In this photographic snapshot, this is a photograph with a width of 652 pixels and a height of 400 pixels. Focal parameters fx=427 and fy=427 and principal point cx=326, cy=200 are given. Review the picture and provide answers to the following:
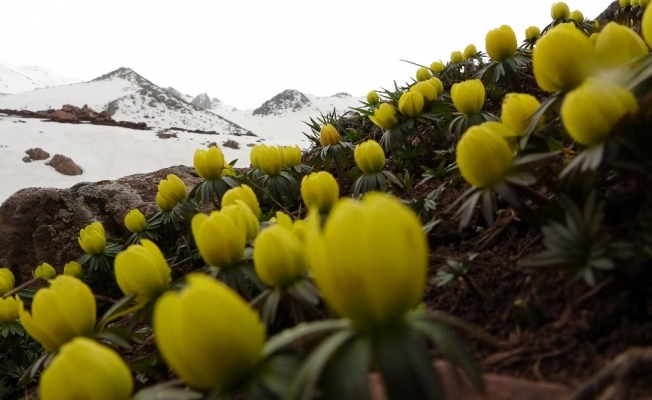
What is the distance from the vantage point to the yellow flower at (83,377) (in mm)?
614

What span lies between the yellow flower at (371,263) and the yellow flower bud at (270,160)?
5.62 ft

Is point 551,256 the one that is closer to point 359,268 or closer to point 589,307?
point 589,307

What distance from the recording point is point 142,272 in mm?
1038

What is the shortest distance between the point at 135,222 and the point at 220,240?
1.74 m

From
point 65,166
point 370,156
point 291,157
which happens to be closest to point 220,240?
point 370,156

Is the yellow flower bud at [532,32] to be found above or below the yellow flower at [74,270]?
above

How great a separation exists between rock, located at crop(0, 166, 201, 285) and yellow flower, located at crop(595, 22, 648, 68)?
2.80 m

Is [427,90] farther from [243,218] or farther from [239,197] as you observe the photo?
[243,218]

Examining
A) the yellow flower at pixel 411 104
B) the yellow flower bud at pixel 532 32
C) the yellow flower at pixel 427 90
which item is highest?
the yellow flower bud at pixel 532 32

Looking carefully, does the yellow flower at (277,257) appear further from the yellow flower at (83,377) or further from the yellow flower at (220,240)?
the yellow flower at (83,377)

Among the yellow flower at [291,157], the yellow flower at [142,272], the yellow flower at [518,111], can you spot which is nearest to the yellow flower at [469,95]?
the yellow flower at [518,111]

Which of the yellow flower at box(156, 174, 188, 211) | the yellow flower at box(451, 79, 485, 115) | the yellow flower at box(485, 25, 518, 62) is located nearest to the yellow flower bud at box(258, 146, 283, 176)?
the yellow flower at box(156, 174, 188, 211)

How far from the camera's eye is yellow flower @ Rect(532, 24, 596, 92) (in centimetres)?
91

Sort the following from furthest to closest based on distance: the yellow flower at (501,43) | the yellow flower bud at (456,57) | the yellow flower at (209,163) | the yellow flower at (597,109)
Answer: the yellow flower bud at (456,57)
the yellow flower at (209,163)
the yellow flower at (501,43)
the yellow flower at (597,109)
